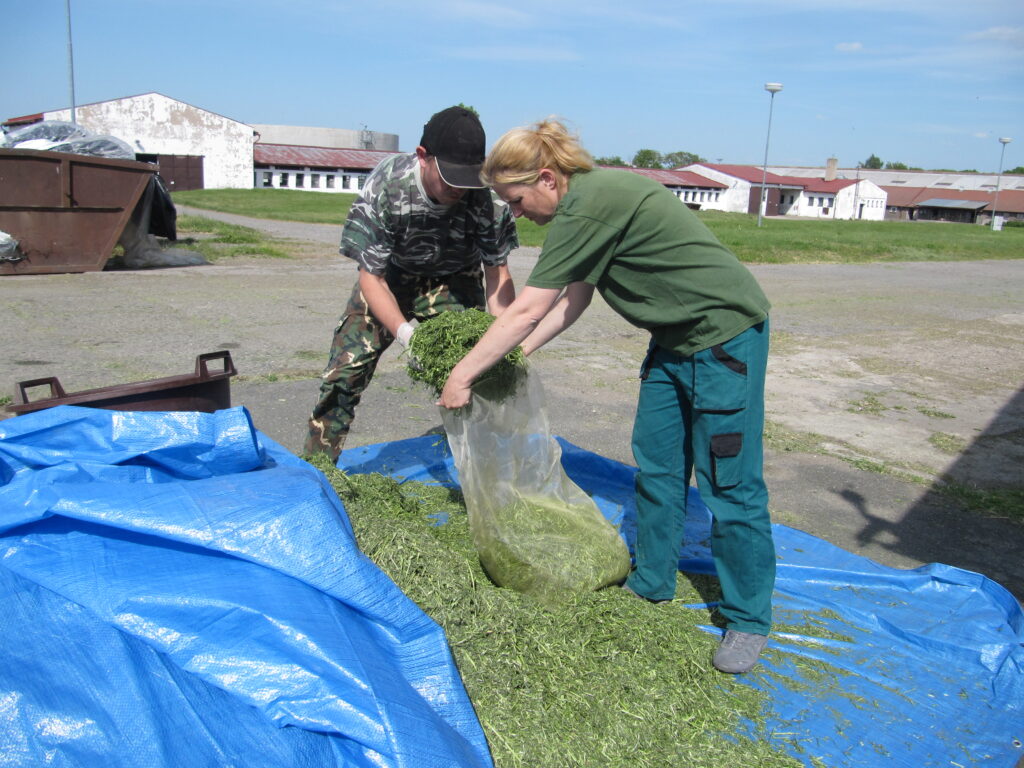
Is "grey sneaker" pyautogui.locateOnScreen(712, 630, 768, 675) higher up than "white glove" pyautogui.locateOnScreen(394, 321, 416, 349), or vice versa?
"white glove" pyautogui.locateOnScreen(394, 321, 416, 349)

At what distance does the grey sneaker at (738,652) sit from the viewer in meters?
2.86

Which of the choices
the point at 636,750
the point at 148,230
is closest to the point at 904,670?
the point at 636,750

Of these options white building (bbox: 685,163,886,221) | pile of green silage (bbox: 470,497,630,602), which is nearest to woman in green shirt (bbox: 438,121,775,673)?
pile of green silage (bbox: 470,497,630,602)

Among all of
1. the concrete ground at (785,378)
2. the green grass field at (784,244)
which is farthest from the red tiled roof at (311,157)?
the concrete ground at (785,378)

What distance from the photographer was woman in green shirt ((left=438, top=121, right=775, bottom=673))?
2.75 m

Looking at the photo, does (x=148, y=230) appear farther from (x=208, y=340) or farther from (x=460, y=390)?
(x=460, y=390)

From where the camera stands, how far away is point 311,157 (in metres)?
55.5

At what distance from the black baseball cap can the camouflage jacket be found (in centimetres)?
30

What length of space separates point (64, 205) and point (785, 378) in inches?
386

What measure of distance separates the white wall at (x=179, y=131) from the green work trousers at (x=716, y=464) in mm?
49643

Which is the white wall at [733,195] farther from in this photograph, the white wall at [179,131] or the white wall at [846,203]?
the white wall at [179,131]

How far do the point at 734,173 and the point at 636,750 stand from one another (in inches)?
2876

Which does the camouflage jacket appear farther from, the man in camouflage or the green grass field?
the green grass field

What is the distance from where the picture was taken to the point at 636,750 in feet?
7.84
